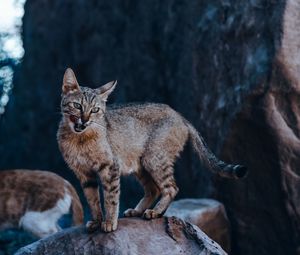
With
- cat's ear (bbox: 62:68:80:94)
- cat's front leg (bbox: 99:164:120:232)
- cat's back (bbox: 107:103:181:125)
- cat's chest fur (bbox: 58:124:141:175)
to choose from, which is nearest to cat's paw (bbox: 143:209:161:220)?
cat's front leg (bbox: 99:164:120:232)

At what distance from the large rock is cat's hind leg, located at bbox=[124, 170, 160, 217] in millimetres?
328

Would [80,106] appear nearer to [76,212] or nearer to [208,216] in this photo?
[76,212]

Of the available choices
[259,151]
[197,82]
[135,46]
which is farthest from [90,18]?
[259,151]

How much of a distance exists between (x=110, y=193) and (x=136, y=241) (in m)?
0.51

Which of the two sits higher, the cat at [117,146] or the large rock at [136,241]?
the cat at [117,146]

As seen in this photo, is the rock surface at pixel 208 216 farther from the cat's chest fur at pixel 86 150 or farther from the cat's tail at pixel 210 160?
the cat's chest fur at pixel 86 150

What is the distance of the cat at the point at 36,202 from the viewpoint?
8805mm

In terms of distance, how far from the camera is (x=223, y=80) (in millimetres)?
9188

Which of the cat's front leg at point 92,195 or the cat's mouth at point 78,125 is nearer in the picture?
the cat's mouth at point 78,125

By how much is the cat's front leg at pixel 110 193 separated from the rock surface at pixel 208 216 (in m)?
1.86

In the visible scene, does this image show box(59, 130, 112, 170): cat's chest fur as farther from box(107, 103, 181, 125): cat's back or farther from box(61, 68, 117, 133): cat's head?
box(107, 103, 181, 125): cat's back

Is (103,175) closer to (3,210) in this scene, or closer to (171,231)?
(171,231)

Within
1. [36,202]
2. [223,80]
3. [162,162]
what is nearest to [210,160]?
[162,162]

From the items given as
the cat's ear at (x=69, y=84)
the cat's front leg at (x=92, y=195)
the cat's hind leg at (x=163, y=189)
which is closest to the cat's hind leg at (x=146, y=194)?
the cat's hind leg at (x=163, y=189)
